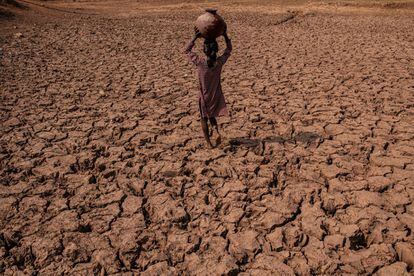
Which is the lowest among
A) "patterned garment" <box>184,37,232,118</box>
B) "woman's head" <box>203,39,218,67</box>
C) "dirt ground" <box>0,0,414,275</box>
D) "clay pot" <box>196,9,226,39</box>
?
"dirt ground" <box>0,0,414,275</box>

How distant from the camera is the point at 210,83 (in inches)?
131

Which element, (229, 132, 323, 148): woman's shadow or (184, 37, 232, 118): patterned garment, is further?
(229, 132, 323, 148): woman's shadow

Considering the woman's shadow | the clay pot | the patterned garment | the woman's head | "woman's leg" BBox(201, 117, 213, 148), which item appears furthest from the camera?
the woman's shadow

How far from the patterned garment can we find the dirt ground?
1.62 ft

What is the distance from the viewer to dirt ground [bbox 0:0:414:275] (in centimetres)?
247

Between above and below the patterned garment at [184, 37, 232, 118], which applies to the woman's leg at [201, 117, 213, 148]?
below

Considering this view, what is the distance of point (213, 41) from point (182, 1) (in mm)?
19201

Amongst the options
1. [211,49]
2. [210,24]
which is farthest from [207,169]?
[210,24]

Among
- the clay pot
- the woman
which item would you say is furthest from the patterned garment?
the clay pot

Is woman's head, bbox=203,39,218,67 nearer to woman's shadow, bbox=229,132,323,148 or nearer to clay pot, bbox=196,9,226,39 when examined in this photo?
clay pot, bbox=196,9,226,39

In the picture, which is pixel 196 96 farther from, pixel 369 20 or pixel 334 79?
pixel 369 20

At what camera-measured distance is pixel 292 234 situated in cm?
260

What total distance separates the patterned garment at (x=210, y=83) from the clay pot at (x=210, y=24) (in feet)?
0.90

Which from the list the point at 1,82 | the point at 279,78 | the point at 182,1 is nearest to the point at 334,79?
the point at 279,78
